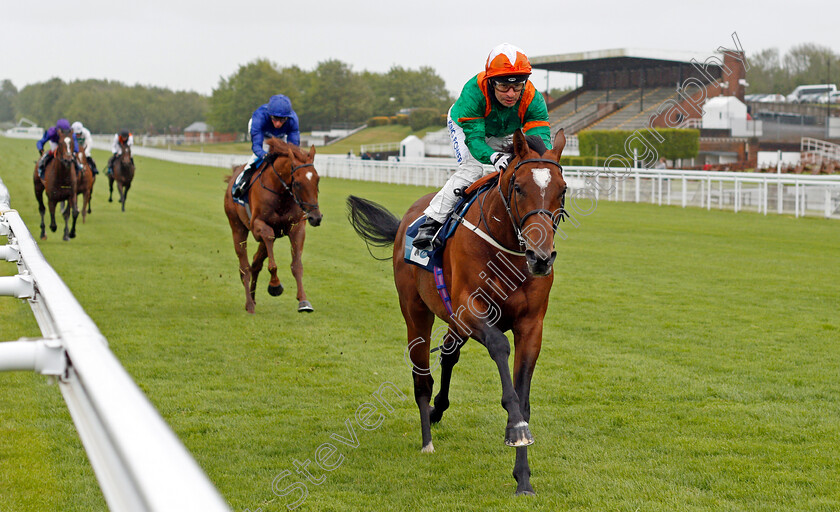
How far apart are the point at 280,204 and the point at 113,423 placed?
7642 mm

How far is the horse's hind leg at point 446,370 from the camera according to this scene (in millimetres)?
5082

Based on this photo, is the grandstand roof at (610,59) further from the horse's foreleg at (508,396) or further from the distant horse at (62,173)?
the horse's foreleg at (508,396)

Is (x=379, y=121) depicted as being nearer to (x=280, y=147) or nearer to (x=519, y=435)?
(x=280, y=147)

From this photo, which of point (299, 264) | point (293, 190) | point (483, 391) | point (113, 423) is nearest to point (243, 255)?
point (299, 264)

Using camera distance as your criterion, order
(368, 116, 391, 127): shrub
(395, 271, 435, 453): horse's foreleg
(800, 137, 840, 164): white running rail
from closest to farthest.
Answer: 1. (395, 271, 435, 453): horse's foreleg
2. (800, 137, 840, 164): white running rail
3. (368, 116, 391, 127): shrub

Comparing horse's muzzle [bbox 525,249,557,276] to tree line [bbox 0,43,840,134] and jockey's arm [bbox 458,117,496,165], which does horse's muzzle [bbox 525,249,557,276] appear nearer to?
jockey's arm [bbox 458,117,496,165]

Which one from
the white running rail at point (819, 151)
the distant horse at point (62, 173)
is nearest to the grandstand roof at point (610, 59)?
the white running rail at point (819, 151)

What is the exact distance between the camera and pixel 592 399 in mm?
5543

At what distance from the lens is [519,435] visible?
147 inches

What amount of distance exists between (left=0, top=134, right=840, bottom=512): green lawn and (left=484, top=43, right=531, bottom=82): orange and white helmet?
1967mm

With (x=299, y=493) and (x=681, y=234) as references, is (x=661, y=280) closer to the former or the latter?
(x=681, y=234)

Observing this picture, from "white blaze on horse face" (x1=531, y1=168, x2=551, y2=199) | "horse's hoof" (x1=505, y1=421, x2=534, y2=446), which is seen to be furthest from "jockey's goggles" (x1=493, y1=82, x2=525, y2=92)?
"horse's hoof" (x1=505, y1=421, x2=534, y2=446)

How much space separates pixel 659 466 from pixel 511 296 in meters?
1.13

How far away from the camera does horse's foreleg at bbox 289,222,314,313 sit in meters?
8.80
